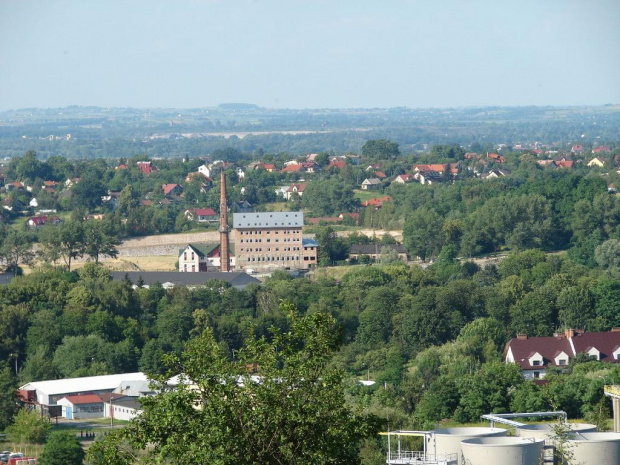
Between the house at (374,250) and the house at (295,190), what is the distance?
812 inches

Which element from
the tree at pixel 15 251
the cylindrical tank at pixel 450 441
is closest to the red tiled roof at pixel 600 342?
the cylindrical tank at pixel 450 441

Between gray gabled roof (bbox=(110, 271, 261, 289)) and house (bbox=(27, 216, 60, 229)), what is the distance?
18.5 meters

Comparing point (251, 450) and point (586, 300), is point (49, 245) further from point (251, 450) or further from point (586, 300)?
point (251, 450)

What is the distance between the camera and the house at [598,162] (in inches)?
4155

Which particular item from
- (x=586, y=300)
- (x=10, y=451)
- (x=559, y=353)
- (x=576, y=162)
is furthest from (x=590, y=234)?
(x=576, y=162)

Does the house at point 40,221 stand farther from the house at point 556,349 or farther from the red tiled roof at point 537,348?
the red tiled roof at point 537,348

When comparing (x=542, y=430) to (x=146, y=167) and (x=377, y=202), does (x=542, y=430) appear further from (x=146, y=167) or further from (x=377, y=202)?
(x=146, y=167)

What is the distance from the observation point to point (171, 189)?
300 ft

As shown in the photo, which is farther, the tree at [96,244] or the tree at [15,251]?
the tree at [96,244]

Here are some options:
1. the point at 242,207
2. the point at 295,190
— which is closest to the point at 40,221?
the point at 242,207

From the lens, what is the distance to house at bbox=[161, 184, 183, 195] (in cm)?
9088

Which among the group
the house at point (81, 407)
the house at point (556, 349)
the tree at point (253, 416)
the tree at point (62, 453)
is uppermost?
the tree at point (253, 416)

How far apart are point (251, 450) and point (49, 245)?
5058 cm

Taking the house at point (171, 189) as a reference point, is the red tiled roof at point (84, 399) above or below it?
above
